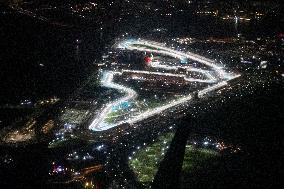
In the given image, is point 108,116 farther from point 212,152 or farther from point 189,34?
point 189,34

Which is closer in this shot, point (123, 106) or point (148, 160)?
point (148, 160)

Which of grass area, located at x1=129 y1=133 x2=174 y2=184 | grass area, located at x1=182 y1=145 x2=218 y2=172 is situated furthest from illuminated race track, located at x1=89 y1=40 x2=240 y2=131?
grass area, located at x1=182 y1=145 x2=218 y2=172

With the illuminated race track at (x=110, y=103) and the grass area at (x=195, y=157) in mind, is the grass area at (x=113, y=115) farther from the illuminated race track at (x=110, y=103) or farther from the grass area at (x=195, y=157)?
the grass area at (x=195, y=157)

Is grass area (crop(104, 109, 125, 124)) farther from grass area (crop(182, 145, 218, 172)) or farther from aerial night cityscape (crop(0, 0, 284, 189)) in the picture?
grass area (crop(182, 145, 218, 172))

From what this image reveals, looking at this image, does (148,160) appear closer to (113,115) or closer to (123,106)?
(113,115)

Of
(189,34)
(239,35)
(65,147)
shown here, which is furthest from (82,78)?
(239,35)

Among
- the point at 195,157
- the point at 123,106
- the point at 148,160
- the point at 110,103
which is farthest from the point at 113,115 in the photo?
the point at 195,157
